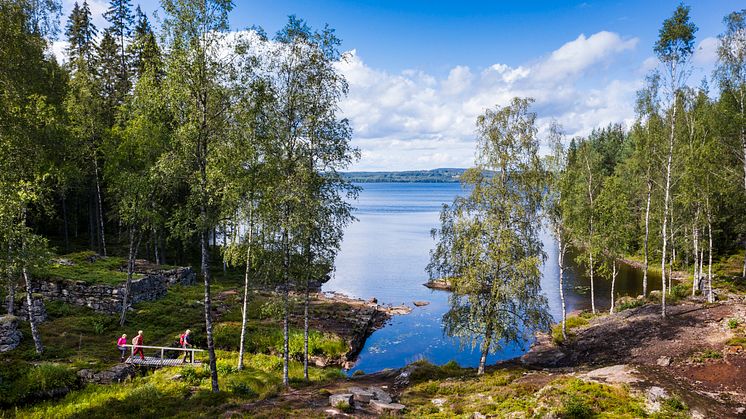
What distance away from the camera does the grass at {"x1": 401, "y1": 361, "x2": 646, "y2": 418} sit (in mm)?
15900

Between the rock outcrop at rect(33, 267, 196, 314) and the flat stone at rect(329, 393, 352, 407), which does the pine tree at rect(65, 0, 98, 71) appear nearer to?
the rock outcrop at rect(33, 267, 196, 314)

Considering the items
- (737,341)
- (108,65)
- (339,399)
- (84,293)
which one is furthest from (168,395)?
(108,65)

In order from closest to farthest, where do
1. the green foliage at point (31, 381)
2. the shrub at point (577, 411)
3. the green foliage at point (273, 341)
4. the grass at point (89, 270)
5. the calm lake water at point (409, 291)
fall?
the shrub at point (577, 411)
the green foliage at point (31, 381)
the green foliage at point (273, 341)
the grass at point (89, 270)
the calm lake water at point (409, 291)

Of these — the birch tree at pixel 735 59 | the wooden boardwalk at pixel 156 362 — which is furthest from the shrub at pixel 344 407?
the birch tree at pixel 735 59

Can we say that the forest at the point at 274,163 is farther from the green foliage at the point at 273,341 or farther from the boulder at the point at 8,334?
the green foliage at the point at 273,341

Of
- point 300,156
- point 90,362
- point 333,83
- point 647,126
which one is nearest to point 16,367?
point 90,362

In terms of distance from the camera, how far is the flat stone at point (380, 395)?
19064mm

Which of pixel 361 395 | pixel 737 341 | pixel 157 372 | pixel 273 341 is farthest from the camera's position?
pixel 273 341

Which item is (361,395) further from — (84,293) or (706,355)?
(84,293)

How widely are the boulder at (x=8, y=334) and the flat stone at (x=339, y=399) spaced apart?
1843 cm

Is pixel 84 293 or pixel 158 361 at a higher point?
pixel 84 293

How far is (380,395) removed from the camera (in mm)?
19578

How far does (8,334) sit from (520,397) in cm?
2683

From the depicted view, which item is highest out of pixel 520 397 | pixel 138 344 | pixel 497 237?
pixel 497 237
